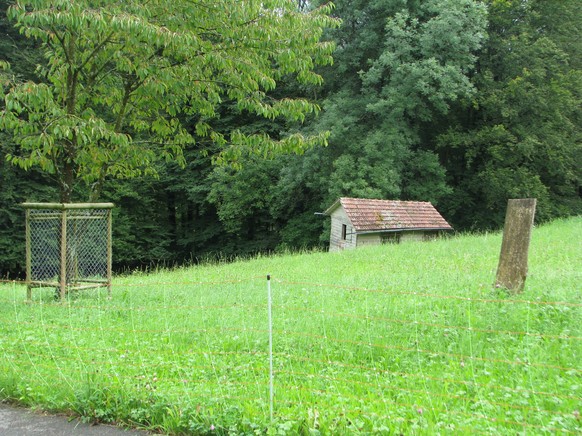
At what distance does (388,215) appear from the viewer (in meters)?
23.7

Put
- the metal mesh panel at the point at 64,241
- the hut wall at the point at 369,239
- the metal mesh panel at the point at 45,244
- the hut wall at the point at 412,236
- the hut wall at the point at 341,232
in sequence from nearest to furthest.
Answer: the metal mesh panel at the point at 64,241 → the metal mesh panel at the point at 45,244 → the hut wall at the point at 369,239 → the hut wall at the point at 341,232 → the hut wall at the point at 412,236

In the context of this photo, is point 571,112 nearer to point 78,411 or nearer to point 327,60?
point 327,60

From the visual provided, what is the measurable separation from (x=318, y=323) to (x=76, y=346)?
2.88 metres

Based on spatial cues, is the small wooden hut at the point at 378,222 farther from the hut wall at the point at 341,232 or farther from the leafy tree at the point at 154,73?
the leafy tree at the point at 154,73

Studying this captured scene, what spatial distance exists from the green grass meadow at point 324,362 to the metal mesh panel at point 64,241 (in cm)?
79

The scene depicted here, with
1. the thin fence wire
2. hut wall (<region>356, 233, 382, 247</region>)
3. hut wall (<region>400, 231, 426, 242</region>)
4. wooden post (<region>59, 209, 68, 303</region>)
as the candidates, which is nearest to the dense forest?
hut wall (<region>400, 231, 426, 242</region>)

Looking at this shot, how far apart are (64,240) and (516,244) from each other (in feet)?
23.0

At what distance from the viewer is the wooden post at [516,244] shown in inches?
249

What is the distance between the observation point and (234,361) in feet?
17.7

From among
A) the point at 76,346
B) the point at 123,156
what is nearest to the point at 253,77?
the point at 123,156

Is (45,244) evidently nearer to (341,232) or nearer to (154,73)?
(154,73)

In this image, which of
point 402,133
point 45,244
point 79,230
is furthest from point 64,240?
point 402,133

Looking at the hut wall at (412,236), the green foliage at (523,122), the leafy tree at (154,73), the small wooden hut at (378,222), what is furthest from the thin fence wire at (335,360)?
the green foliage at (523,122)

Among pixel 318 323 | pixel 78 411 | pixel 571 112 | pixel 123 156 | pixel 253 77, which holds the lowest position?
pixel 78 411
